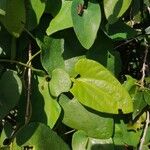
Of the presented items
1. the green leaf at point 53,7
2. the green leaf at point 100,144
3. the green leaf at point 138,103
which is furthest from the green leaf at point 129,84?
the green leaf at point 53,7

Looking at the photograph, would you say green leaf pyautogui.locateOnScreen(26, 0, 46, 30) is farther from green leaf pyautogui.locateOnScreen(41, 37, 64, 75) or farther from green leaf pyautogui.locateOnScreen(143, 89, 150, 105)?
green leaf pyautogui.locateOnScreen(143, 89, 150, 105)

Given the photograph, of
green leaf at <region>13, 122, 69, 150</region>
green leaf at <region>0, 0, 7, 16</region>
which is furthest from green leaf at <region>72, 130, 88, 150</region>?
green leaf at <region>0, 0, 7, 16</region>

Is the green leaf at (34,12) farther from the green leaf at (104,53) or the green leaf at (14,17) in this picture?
the green leaf at (104,53)

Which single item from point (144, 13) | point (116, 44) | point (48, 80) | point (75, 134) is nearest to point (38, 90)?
point (48, 80)

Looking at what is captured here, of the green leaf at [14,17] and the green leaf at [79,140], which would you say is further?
the green leaf at [79,140]

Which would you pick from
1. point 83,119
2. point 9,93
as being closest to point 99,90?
point 83,119

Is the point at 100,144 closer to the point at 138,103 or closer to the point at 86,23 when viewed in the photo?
the point at 138,103

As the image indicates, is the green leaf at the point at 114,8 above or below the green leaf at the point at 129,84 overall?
above
